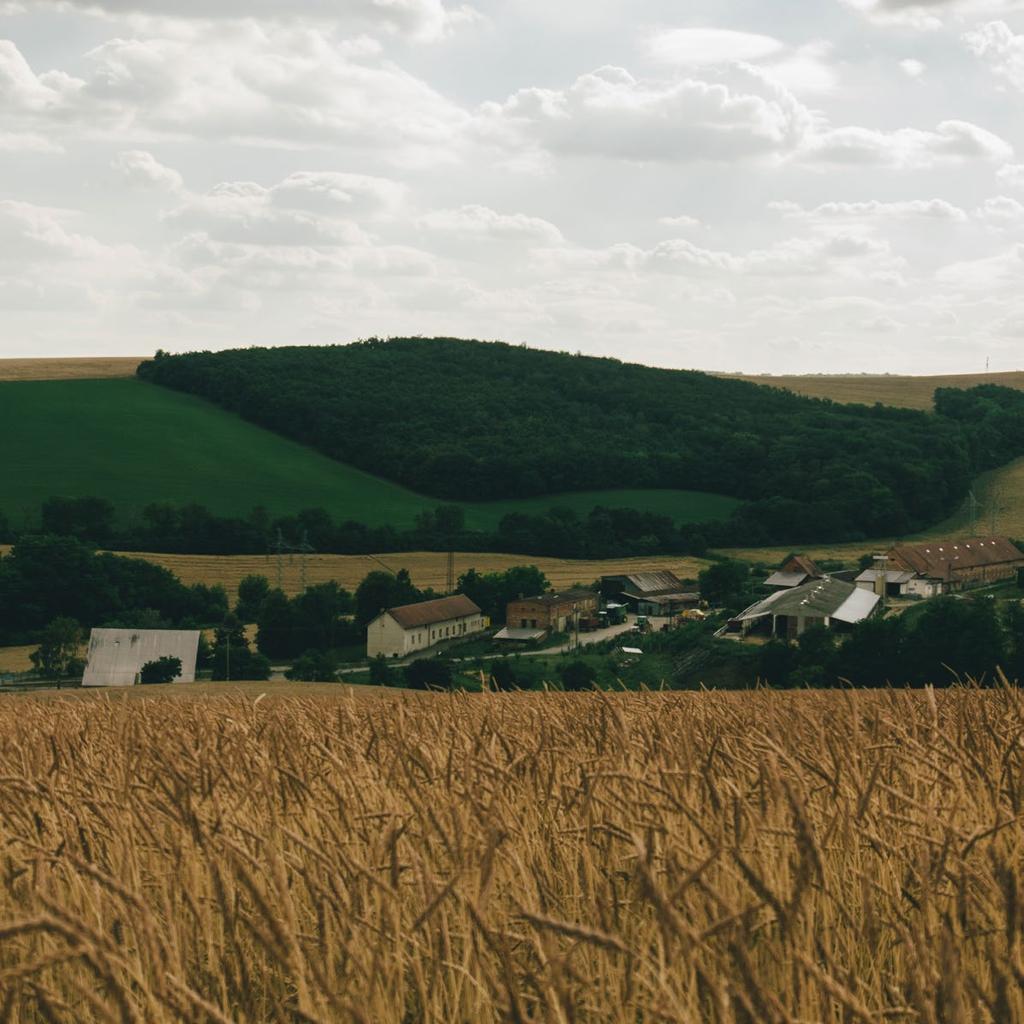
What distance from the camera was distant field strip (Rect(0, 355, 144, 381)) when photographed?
335ft

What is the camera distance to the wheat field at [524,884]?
2189mm

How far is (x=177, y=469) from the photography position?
84.4m

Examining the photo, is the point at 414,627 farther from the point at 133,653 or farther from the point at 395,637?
the point at 133,653

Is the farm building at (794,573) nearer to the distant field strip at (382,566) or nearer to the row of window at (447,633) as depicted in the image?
the distant field strip at (382,566)

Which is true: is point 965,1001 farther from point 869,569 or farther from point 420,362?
→ point 420,362

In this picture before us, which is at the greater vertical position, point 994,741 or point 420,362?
point 420,362

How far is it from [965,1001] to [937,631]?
3689 cm

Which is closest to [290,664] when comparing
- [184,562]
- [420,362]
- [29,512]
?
[184,562]

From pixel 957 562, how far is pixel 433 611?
30386 mm

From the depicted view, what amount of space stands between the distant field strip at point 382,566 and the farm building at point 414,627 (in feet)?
18.2

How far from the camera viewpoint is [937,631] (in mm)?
37188

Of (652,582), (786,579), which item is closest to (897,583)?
(786,579)

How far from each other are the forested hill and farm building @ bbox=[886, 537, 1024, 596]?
11.9 meters

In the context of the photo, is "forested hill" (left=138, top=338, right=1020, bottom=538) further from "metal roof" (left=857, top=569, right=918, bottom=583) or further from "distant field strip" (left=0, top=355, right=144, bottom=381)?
"metal roof" (left=857, top=569, right=918, bottom=583)
